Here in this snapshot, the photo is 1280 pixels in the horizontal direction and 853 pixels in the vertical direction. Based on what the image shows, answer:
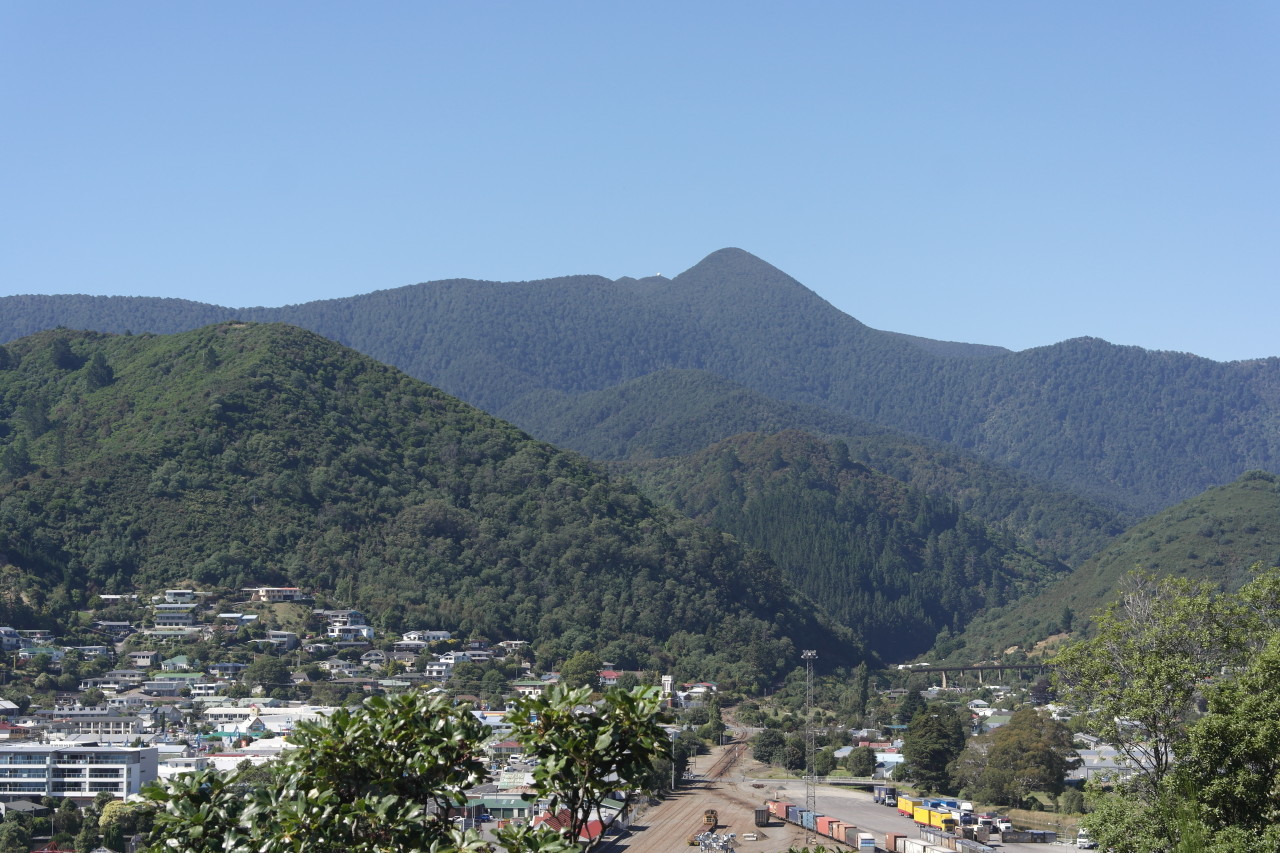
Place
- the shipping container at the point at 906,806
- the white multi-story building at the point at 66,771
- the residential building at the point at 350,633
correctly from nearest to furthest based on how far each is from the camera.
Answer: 1. the white multi-story building at the point at 66,771
2. the shipping container at the point at 906,806
3. the residential building at the point at 350,633

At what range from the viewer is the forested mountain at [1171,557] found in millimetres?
137500

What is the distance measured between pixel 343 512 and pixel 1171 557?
8228 centimetres

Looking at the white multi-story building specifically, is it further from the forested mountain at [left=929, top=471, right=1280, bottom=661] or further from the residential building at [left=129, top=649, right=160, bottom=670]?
the forested mountain at [left=929, top=471, right=1280, bottom=661]

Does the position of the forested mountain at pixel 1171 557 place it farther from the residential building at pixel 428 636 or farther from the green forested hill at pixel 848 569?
the residential building at pixel 428 636

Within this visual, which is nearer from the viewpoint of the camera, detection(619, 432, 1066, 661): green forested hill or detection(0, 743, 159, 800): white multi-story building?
detection(0, 743, 159, 800): white multi-story building

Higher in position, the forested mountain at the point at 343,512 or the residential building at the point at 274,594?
the forested mountain at the point at 343,512

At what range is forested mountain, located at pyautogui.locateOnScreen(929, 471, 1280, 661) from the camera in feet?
451

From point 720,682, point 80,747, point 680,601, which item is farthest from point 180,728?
point 680,601

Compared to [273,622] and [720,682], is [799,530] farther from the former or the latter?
[273,622]

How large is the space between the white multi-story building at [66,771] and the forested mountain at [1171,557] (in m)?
96.6

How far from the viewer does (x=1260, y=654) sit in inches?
846

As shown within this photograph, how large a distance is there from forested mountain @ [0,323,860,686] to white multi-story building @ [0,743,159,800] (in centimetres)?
3600

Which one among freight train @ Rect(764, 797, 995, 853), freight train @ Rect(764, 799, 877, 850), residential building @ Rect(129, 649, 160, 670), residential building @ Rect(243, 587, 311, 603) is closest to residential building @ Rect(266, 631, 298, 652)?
residential building @ Rect(243, 587, 311, 603)

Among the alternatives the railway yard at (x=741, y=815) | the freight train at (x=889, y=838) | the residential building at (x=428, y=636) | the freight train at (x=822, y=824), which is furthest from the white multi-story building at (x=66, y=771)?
the residential building at (x=428, y=636)
